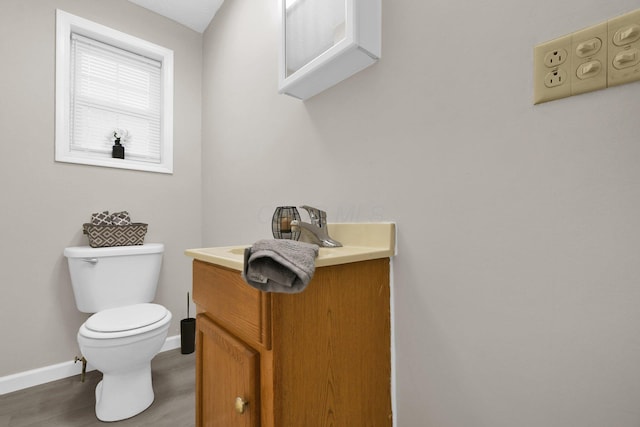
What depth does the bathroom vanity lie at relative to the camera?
612 mm

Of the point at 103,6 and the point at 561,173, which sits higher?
the point at 103,6

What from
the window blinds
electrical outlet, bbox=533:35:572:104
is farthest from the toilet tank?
electrical outlet, bbox=533:35:572:104

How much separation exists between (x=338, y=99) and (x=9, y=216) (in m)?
1.85

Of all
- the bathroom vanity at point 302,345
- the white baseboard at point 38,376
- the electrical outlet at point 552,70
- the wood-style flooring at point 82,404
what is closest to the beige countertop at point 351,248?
the bathroom vanity at point 302,345

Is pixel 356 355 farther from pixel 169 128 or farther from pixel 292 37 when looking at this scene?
pixel 169 128

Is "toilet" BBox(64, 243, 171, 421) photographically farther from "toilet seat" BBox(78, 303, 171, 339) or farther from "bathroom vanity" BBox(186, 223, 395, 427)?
"bathroom vanity" BBox(186, 223, 395, 427)

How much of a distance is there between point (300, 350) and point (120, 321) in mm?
1149

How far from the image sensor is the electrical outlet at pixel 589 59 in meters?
0.50

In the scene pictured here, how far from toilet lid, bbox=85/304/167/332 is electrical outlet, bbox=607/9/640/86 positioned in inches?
67.7

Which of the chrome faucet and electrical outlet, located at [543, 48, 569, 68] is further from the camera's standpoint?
the chrome faucet

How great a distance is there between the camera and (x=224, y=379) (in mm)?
772

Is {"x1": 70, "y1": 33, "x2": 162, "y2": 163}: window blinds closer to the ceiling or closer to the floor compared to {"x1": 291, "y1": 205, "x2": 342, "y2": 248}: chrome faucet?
closer to the ceiling

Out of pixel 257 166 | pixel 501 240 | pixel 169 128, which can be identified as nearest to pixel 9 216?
pixel 169 128

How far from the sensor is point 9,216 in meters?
1.51
